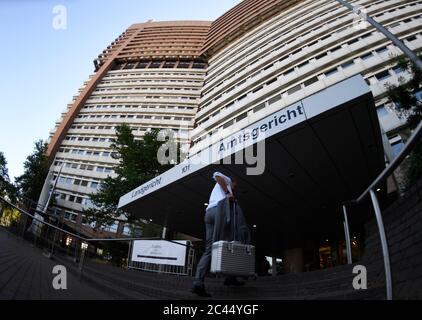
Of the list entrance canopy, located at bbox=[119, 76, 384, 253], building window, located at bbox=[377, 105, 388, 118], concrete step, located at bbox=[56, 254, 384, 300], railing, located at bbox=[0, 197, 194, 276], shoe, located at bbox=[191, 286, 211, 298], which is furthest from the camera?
building window, located at bbox=[377, 105, 388, 118]

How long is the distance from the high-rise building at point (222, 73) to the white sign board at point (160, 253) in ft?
48.8

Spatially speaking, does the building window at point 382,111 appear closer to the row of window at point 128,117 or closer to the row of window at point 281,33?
the row of window at point 281,33

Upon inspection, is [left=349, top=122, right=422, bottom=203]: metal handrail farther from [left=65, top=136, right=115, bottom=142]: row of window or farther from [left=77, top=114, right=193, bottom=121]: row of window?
[left=65, top=136, right=115, bottom=142]: row of window

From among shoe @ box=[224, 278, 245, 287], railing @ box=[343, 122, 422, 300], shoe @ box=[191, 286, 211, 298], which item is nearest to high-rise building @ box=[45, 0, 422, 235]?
railing @ box=[343, 122, 422, 300]

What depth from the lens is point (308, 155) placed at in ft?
22.5

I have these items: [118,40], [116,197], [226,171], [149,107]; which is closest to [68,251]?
[226,171]

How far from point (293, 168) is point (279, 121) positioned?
197cm

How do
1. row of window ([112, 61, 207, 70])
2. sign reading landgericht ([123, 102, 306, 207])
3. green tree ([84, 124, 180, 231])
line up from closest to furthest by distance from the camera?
sign reading landgericht ([123, 102, 306, 207]) < green tree ([84, 124, 180, 231]) < row of window ([112, 61, 207, 70])

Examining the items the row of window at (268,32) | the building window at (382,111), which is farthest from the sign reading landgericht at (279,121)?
the row of window at (268,32)

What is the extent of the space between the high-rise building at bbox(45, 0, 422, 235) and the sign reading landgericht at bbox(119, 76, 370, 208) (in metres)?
15.2

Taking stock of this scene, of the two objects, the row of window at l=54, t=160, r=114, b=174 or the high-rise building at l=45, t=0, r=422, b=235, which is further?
the row of window at l=54, t=160, r=114, b=174

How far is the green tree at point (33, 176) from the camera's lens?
30.4 m

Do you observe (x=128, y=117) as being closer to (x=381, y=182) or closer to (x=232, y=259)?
(x=232, y=259)

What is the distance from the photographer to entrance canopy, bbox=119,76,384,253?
18.6 feet
